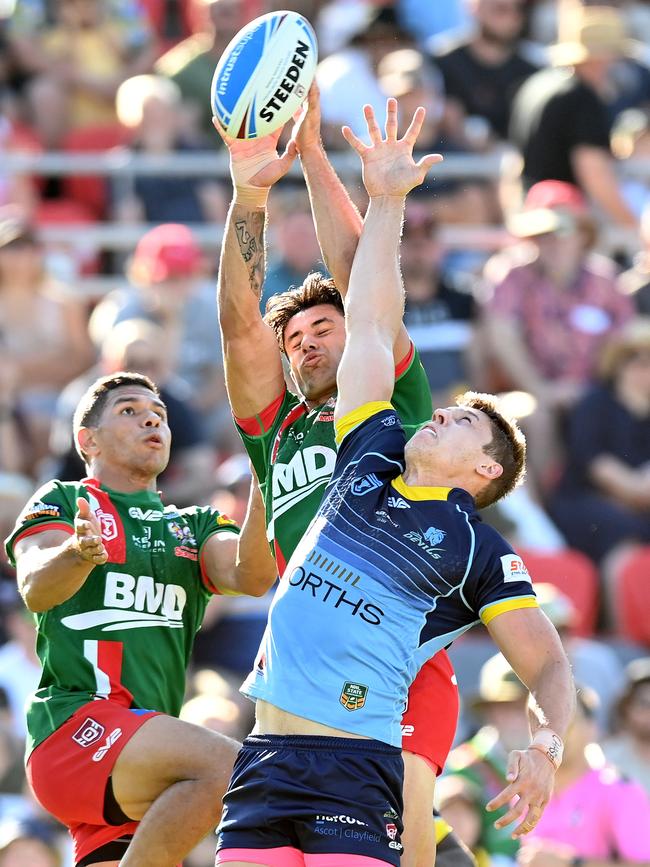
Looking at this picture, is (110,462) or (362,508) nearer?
(362,508)

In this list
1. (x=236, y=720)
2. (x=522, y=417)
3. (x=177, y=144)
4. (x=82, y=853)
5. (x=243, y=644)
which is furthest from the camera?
(x=177, y=144)

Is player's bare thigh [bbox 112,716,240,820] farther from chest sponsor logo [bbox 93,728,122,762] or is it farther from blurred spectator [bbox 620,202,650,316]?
blurred spectator [bbox 620,202,650,316]

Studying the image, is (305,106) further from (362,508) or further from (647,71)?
(647,71)

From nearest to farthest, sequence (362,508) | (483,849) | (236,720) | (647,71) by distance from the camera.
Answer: (362,508) → (483,849) → (236,720) → (647,71)

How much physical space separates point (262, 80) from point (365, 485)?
56.3 inches

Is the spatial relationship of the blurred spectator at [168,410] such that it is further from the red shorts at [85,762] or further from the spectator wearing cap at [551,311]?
the red shorts at [85,762]

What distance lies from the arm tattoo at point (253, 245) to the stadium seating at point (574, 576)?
173 inches

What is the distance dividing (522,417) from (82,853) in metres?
5.21

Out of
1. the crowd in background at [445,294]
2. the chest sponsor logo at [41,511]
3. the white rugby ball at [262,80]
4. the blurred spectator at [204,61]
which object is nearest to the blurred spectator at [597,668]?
the crowd in background at [445,294]

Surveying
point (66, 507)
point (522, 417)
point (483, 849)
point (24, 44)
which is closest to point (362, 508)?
point (66, 507)

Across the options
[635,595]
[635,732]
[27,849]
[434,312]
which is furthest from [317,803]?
[434,312]

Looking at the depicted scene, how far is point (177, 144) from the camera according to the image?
12734 mm

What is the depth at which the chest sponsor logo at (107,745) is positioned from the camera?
5.86 meters

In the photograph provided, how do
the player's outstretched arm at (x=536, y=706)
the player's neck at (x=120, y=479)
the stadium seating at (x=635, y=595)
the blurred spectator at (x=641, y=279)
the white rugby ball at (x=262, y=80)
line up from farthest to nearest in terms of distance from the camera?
the blurred spectator at (x=641, y=279), the stadium seating at (x=635, y=595), the player's neck at (x=120, y=479), the white rugby ball at (x=262, y=80), the player's outstretched arm at (x=536, y=706)
